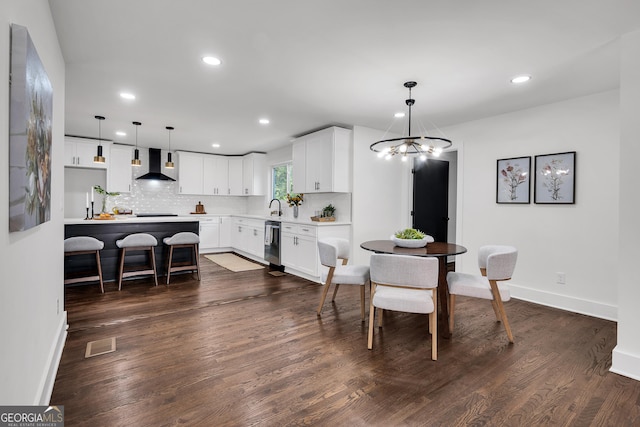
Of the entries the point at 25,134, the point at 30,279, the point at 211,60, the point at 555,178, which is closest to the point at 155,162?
the point at 211,60

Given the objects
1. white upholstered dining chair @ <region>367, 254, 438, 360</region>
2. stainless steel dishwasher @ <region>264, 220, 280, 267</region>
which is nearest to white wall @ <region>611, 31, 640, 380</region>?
white upholstered dining chair @ <region>367, 254, 438, 360</region>

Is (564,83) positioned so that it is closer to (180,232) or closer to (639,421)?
(639,421)

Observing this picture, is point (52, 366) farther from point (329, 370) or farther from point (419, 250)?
point (419, 250)

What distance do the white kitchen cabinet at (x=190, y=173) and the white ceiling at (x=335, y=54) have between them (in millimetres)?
2989

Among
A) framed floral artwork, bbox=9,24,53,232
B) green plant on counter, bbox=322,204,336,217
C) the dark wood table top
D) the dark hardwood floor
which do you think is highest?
framed floral artwork, bbox=9,24,53,232

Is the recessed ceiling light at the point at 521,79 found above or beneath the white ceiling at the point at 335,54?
beneath

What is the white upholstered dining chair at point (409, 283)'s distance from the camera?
2547 mm

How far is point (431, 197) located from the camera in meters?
5.79

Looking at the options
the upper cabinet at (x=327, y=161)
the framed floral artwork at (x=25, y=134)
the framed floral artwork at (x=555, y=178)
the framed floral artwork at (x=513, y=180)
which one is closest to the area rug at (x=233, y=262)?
the upper cabinet at (x=327, y=161)

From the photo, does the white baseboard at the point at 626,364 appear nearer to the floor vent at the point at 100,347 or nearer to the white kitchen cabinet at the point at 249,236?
the floor vent at the point at 100,347

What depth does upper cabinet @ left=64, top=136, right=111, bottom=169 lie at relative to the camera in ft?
19.6

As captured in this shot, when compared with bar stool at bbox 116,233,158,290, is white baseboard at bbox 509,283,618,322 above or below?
below

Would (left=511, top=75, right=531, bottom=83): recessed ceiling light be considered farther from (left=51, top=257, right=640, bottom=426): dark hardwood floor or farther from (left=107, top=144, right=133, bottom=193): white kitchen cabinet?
(left=107, top=144, right=133, bottom=193): white kitchen cabinet

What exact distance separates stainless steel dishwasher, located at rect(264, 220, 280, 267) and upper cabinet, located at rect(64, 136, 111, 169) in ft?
11.9
